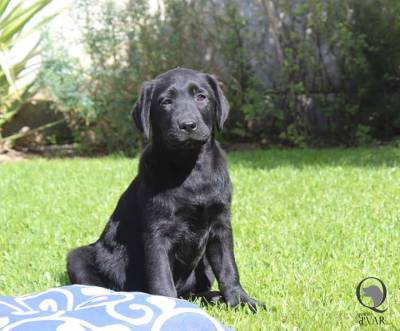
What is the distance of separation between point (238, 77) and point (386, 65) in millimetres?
2322

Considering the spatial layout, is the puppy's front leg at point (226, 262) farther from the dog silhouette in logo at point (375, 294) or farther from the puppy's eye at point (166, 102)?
the puppy's eye at point (166, 102)

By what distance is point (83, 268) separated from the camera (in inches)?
132

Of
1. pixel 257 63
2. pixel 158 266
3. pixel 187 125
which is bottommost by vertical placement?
pixel 158 266

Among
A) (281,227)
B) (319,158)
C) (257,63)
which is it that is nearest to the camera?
(281,227)

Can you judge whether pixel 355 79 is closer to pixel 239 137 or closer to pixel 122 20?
pixel 239 137

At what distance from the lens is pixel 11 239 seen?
4844 millimetres

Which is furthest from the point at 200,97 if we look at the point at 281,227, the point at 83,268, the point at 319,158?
the point at 319,158

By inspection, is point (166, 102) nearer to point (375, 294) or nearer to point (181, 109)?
point (181, 109)

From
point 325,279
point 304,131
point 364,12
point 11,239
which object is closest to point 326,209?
point 325,279

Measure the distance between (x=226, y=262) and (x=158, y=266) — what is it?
1.26 ft

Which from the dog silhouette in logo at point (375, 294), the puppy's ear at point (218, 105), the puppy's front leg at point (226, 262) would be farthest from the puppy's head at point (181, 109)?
the dog silhouette in logo at point (375, 294)

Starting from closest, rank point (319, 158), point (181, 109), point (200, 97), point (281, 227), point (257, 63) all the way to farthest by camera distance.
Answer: point (181, 109)
point (200, 97)
point (281, 227)
point (319, 158)
point (257, 63)

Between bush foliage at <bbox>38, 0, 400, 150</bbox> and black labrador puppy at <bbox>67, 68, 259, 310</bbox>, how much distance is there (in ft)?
20.7

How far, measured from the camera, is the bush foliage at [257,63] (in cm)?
929
